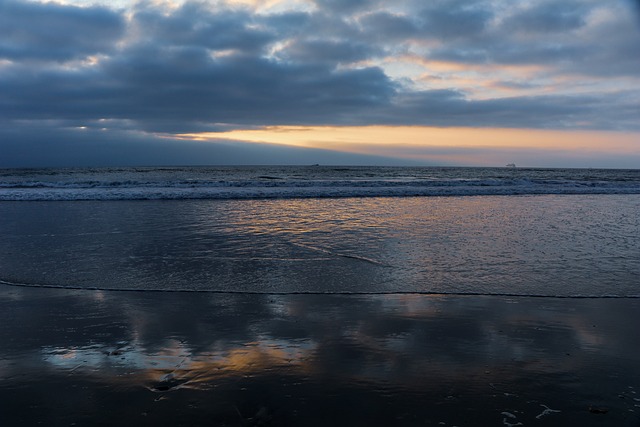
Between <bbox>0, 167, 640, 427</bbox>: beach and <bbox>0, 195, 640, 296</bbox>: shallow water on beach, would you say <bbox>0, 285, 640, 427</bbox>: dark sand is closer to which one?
<bbox>0, 167, 640, 427</bbox>: beach

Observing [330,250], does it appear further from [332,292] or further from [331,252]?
[332,292]

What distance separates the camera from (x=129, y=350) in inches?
161

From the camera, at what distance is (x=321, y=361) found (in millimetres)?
3846

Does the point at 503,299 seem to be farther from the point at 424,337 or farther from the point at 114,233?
the point at 114,233

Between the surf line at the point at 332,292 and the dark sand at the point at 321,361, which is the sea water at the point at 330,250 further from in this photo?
the dark sand at the point at 321,361

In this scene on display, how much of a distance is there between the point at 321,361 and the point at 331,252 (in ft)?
15.4

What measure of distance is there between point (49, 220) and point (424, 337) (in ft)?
42.5

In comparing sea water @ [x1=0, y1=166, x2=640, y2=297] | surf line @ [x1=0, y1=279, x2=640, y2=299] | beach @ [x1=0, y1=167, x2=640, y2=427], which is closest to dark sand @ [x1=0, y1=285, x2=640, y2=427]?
beach @ [x1=0, y1=167, x2=640, y2=427]

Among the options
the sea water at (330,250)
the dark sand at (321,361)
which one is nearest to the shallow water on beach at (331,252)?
the sea water at (330,250)

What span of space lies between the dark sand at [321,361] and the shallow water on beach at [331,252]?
791 mm

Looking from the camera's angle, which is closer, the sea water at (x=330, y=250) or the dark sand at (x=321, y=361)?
the dark sand at (x=321, y=361)

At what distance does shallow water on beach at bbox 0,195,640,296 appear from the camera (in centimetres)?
645

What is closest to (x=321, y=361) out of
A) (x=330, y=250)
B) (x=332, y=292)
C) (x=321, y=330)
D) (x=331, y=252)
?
(x=321, y=330)

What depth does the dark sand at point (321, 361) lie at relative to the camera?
3.08 meters
